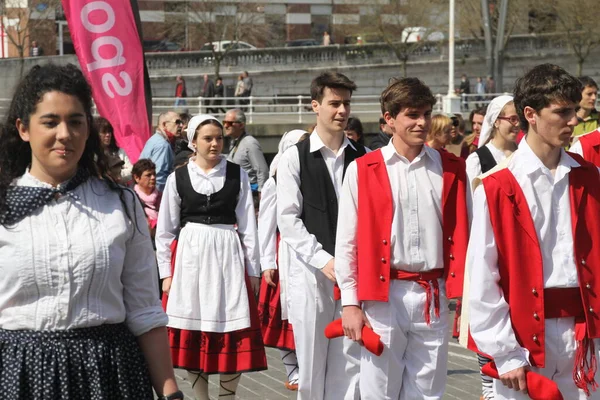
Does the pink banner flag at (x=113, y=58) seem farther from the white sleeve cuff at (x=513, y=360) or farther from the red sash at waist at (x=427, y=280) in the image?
the white sleeve cuff at (x=513, y=360)

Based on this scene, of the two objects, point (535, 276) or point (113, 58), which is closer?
point (535, 276)

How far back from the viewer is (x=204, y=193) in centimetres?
829

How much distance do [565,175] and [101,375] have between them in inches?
81.5

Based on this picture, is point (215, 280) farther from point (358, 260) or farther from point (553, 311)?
point (553, 311)

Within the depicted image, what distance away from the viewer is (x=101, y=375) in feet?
12.3

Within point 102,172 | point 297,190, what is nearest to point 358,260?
point 297,190

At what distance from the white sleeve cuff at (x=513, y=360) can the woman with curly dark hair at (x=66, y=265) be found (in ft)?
4.35

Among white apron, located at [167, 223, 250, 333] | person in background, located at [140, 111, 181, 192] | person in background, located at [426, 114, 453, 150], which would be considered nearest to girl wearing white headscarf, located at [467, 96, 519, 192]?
white apron, located at [167, 223, 250, 333]

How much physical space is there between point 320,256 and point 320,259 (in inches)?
0.7

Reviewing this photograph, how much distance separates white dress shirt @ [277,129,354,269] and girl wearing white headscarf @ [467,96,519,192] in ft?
4.22

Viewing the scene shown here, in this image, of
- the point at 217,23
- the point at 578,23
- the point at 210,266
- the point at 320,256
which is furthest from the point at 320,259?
the point at 217,23

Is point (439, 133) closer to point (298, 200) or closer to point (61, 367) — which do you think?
point (298, 200)

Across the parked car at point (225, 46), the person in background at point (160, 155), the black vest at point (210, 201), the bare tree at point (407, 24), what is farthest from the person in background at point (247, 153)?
the bare tree at point (407, 24)

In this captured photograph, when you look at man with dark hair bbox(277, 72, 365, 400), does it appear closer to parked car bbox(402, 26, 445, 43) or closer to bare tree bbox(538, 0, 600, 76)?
bare tree bbox(538, 0, 600, 76)
